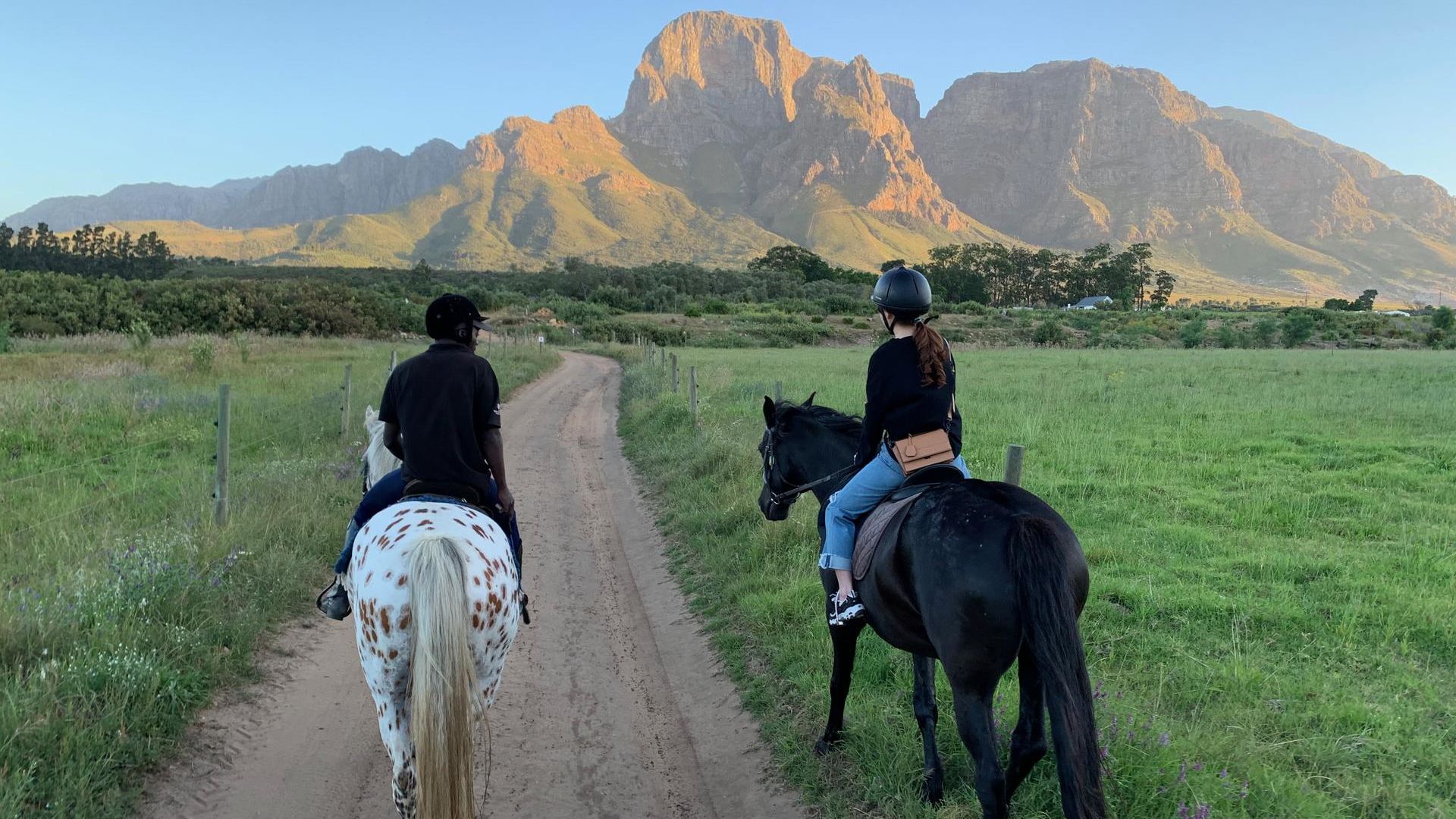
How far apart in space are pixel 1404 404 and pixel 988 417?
31.2 feet

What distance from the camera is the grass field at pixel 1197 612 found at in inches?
148

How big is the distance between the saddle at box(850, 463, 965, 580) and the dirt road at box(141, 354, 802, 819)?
1.45 meters

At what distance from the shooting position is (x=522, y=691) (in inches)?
209

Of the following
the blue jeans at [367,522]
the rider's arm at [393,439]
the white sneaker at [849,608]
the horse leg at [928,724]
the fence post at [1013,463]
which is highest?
the rider's arm at [393,439]

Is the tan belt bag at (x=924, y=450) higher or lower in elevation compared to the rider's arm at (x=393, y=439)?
higher

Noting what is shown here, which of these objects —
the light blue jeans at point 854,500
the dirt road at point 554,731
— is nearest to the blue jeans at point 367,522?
the dirt road at point 554,731

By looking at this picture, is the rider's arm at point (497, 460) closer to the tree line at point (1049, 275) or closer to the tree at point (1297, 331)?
the tree at point (1297, 331)

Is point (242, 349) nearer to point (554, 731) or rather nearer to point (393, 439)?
point (393, 439)

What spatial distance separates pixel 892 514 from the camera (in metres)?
3.68

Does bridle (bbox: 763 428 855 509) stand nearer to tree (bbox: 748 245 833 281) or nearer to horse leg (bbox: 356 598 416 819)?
horse leg (bbox: 356 598 416 819)

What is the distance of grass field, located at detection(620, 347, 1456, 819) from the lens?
3.77 m

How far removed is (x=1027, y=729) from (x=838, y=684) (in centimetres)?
139

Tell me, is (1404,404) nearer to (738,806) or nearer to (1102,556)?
Answer: (1102,556)

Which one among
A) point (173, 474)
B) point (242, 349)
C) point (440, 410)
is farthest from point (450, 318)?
point (242, 349)
